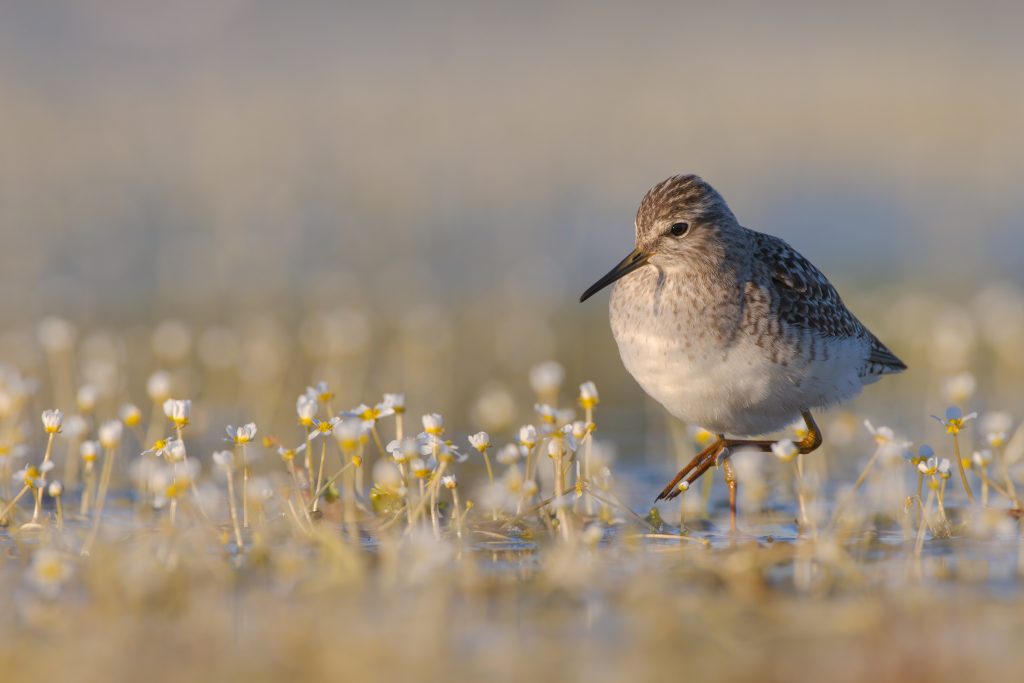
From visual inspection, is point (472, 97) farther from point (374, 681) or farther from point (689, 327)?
point (374, 681)

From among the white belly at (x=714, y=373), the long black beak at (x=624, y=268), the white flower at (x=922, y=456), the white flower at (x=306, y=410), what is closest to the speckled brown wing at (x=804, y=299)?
the white belly at (x=714, y=373)

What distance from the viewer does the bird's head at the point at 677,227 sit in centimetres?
791

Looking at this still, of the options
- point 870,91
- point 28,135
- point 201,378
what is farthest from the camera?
point 870,91

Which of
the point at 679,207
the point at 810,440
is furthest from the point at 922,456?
the point at 679,207

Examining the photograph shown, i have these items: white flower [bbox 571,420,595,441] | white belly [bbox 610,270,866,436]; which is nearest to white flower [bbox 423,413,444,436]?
white flower [bbox 571,420,595,441]

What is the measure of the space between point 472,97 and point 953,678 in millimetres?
22796

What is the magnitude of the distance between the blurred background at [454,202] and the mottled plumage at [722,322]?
39.1 inches

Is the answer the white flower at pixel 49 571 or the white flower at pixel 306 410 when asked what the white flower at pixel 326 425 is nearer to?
the white flower at pixel 306 410

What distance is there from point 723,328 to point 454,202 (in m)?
13.3

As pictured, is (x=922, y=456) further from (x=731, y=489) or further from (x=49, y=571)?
(x=49, y=571)

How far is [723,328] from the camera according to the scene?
745 cm

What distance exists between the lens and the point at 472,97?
26.4m

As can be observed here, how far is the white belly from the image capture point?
734 cm

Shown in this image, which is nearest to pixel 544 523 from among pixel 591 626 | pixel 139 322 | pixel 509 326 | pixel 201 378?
pixel 591 626
